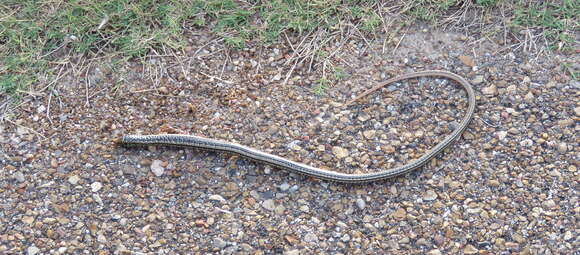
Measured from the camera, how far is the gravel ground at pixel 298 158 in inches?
200

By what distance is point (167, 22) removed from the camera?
6391 mm

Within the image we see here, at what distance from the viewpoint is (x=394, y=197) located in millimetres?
5293

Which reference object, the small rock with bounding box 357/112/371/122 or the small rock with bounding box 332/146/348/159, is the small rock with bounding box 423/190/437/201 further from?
the small rock with bounding box 357/112/371/122

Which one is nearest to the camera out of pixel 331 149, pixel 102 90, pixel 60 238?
pixel 60 238

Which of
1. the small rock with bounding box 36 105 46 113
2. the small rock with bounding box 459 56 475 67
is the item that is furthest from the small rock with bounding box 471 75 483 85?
the small rock with bounding box 36 105 46 113

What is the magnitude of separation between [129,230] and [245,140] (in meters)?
1.20

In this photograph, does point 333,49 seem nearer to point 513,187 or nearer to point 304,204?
point 304,204

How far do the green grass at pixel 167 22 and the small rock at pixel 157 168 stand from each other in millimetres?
1147

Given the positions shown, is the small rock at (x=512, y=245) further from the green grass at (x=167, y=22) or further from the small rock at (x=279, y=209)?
the green grass at (x=167, y=22)

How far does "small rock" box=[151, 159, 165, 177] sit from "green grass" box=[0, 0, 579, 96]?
115cm

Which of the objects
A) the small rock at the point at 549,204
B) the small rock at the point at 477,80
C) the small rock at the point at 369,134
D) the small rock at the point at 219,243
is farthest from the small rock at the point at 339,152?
the small rock at the point at 549,204

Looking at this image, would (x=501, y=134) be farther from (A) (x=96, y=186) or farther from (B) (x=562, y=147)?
(A) (x=96, y=186)

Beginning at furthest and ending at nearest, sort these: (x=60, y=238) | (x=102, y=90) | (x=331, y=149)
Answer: (x=102, y=90) < (x=331, y=149) < (x=60, y=238)

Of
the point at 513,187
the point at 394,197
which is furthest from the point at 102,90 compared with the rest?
the point at 513,187
